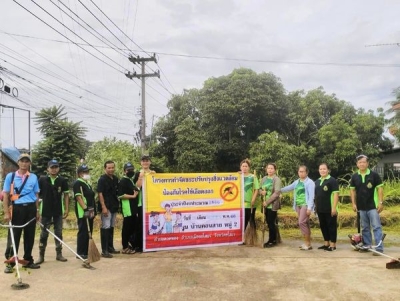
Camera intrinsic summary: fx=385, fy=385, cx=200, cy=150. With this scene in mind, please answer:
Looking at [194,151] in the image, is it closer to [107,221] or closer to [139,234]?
[139,234]

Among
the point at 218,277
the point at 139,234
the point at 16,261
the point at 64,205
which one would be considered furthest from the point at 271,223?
the point at 16,261

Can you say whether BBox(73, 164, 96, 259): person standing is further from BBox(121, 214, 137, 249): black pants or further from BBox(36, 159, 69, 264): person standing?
BBox(121, 214, 137, 249): black pants

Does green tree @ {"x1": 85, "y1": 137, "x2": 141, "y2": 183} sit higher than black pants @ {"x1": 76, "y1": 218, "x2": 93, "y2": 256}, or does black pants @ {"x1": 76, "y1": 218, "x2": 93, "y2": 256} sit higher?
green tree @ {"x1": 85, "y1": 137, "x2": 141, "y2": 183}

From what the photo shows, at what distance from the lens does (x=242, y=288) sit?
15.4 feet

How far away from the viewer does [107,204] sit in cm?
645

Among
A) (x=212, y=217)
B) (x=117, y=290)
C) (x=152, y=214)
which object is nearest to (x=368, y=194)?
(x=212, y=217)

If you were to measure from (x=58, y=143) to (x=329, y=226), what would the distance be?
12.6 metres

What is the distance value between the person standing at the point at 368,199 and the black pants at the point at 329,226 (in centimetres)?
45

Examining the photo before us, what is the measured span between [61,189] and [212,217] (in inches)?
108

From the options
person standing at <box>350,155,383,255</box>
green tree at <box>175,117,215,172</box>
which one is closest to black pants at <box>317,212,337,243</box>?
person standing at <box>350,155,383,255</box>

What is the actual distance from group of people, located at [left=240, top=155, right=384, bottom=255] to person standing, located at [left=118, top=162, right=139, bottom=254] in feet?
7.11

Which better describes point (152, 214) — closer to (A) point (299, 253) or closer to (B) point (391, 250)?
(A) point (299, 253)

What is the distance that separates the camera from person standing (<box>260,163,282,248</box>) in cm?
709

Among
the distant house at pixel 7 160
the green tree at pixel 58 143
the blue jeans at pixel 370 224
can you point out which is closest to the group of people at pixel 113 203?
the blue jeans at pixel 370 224
